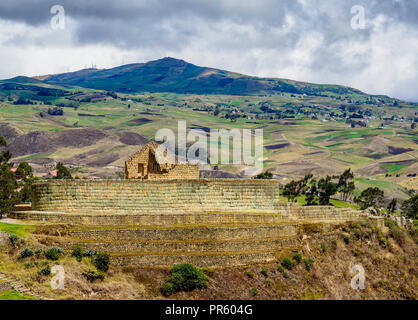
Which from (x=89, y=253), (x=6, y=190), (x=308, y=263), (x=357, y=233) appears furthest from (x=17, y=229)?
(x=357, y=233)

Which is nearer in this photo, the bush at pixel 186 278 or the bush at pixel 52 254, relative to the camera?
the bush at pixel 52 254

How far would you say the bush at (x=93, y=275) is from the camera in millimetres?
26906

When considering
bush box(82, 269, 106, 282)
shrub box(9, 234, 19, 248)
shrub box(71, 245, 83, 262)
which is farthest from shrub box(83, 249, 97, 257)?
shrub box(9, 234, 19, 248)

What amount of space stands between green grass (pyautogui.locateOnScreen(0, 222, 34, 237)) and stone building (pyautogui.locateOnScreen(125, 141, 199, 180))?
10.1 metres

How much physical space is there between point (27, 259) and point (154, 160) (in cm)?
1357

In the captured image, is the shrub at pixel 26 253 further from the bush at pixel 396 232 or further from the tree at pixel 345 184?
the tree at pixel 345 184

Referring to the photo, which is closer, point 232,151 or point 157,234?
point 157,234

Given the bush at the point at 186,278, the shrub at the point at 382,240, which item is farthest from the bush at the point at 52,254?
the shrub at the point at 382,240

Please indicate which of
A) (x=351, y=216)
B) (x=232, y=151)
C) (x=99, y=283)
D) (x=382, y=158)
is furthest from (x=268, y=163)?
(x=99, y=283)

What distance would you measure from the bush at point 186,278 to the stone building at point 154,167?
9858 millimetres
